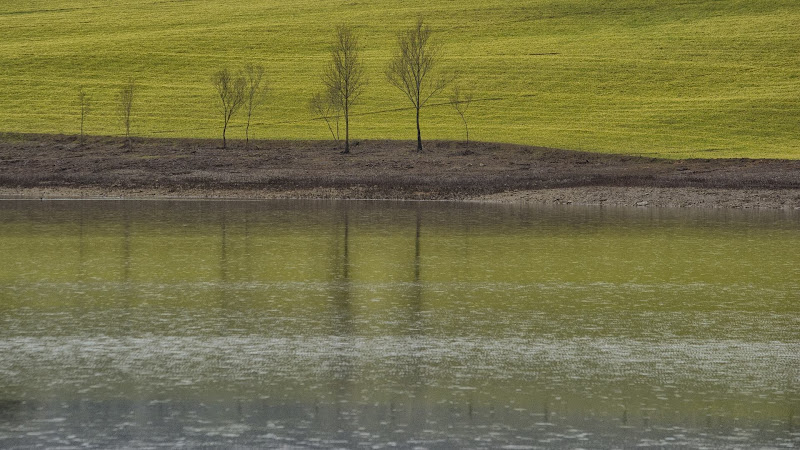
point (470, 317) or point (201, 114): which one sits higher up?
point (201, 114)

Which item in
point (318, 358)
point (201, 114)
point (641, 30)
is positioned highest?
point (641, 30)

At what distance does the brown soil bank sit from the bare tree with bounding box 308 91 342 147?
633 centimetres

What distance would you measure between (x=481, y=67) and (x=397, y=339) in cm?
7172

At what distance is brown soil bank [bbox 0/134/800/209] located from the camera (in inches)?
1959

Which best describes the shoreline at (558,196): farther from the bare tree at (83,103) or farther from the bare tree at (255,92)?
the bare tree at (255,92)

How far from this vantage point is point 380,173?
56.3 m

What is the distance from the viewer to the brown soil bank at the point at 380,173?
49750 mm

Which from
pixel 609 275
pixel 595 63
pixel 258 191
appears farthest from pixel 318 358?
pixel 595 63

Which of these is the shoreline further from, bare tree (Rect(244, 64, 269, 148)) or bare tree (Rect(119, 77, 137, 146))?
bare tree (Rect(244, 64, 269, 148))

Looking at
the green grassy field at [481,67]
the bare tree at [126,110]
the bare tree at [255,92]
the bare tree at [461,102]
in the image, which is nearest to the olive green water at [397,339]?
the bare tree at [126,110]

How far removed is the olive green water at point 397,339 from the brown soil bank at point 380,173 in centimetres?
1536

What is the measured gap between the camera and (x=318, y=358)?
55.7ft

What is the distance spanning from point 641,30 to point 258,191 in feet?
204

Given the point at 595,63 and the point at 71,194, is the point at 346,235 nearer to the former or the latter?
the point at 71,194
